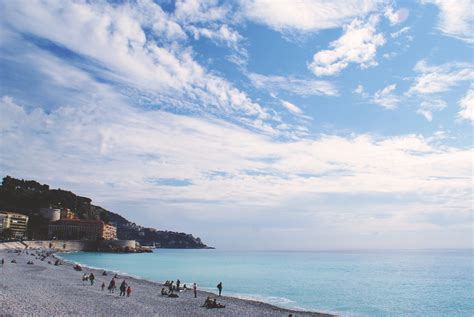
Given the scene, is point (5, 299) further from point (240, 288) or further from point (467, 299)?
point (467, 299)

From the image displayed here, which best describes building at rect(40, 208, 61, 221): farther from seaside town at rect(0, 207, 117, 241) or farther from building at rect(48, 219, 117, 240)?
building at rect(48, 219, 117, 240)

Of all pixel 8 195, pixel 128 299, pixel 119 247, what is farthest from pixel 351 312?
pixel 8 195

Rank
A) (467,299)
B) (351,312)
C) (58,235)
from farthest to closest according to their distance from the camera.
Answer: (58,235) → (467,299) → (351,312)

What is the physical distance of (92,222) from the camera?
184m

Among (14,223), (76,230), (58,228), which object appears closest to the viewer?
(14,223)

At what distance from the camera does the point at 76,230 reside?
181500 millimetres

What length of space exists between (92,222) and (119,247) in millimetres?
17869

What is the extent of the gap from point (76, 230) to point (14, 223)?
82.5 feet

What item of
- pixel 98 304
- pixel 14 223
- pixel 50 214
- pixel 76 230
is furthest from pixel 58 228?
pixel 98 304

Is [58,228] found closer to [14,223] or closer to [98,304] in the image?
[14,223]

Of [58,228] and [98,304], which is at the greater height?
[58,228]

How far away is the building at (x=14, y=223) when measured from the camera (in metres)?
158


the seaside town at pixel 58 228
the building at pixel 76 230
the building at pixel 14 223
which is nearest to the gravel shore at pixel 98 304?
the building at pixel 14 223

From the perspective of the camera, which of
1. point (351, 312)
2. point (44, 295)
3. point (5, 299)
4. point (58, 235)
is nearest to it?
point (5, 299)
